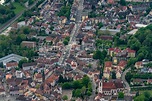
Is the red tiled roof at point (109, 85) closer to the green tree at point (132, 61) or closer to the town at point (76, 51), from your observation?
the town at point (76, 51)

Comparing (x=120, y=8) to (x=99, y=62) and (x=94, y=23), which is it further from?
(x=99, y=62)

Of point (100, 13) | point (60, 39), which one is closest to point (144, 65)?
point (60, 39)

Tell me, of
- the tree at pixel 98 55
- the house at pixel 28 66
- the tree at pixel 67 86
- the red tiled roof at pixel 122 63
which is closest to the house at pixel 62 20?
the tree at pixel 98 55

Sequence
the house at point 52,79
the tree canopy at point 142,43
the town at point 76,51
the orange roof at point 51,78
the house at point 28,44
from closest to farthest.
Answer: the town at point 76,51, the house at point 52,79, the orange roof at point 51,78, the tree canopy at point 142,43, the house at point 28,44

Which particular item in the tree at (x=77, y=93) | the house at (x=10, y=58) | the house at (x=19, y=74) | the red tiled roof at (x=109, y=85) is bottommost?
the tree at (x=77, y=93)

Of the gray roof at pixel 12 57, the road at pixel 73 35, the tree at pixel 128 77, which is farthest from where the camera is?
the road at pixel 73 35

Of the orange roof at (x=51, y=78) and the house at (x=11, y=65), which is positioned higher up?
the house at (x=11, y=65)

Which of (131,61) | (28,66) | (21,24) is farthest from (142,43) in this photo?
(21,24)

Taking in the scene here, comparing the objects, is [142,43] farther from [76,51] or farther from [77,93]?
[77,93]
